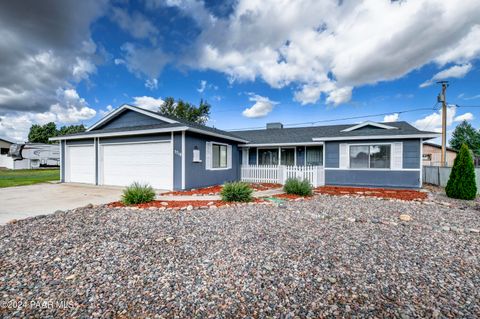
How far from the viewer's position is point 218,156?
450 inches

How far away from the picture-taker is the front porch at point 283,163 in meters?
10.9

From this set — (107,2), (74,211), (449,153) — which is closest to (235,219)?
(74,211)

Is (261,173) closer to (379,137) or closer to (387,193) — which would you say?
(387,193)

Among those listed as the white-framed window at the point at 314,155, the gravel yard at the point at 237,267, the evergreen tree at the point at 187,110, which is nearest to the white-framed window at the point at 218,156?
the white-framed window at the point at 314,155

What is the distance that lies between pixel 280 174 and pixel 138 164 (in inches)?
286

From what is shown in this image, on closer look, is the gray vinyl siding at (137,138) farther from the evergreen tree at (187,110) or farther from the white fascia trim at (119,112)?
the evergreen tree at (187,110)

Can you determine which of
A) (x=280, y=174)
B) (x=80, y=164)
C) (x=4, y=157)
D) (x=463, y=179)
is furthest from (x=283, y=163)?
(x=4, y=157)

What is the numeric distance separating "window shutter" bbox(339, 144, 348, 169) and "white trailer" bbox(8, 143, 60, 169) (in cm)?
3155

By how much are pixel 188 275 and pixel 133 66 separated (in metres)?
14.1

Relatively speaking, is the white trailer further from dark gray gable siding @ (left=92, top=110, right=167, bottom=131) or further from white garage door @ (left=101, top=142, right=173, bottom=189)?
white garage door @ (left=101, top=142, right=173, bottom=189)

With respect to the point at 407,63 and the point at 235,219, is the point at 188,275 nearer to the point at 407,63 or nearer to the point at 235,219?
the point at 235,219

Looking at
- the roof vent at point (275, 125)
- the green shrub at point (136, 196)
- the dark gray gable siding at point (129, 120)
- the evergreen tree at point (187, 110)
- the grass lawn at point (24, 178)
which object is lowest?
the grass lawn at point (24, 178)

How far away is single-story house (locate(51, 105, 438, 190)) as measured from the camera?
9352mm

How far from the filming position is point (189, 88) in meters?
16.4
